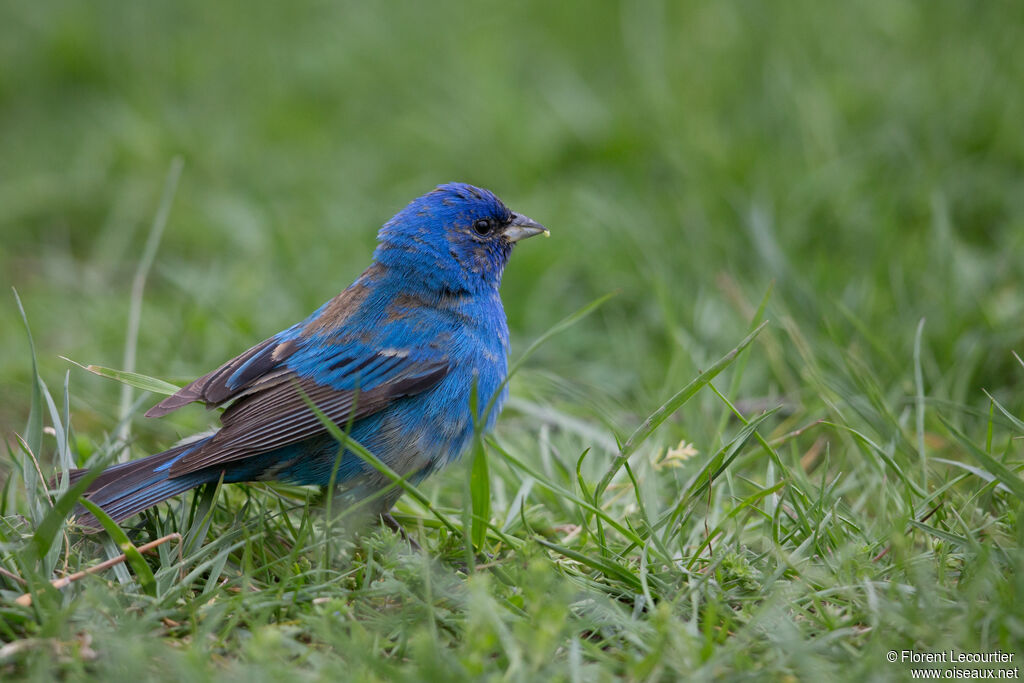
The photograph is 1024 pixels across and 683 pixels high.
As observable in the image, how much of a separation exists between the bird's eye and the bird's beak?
0.07 m

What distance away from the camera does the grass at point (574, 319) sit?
2490 millimetres

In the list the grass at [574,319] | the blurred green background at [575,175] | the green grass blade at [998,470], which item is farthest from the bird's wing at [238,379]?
the green grass blade at [998,470]

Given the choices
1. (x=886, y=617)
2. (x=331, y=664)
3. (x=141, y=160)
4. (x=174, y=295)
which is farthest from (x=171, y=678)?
(x=141, y=160)

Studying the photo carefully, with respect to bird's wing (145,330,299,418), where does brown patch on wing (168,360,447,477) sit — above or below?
below

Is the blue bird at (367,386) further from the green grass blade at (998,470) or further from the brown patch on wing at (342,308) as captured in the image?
the green grass blade at (998,470)

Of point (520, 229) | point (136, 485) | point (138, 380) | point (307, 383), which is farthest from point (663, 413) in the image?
point (138, 380)

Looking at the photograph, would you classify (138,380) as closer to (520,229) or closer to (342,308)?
(342,308)

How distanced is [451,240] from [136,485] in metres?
1.43

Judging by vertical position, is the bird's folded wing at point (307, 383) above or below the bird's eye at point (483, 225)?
below

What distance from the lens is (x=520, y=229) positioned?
155 inches

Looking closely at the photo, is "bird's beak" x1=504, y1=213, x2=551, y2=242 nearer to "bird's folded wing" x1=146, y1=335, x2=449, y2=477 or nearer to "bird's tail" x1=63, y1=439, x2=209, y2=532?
"bird's folded wing" x1=146, y1=335, x2=449, y2=477

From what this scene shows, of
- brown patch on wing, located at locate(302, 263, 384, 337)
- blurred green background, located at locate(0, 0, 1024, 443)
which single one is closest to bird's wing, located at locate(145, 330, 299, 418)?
brown patch on wing, located at locate(302, 263, 384, 337)

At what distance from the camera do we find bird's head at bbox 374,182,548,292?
3613 millimetres

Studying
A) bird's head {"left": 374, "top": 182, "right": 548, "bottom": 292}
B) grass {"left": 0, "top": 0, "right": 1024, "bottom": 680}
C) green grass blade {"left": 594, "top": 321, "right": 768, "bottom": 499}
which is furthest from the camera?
bird's head {"left": 374, "top": 182, "right": 548, "bottom": 292}
